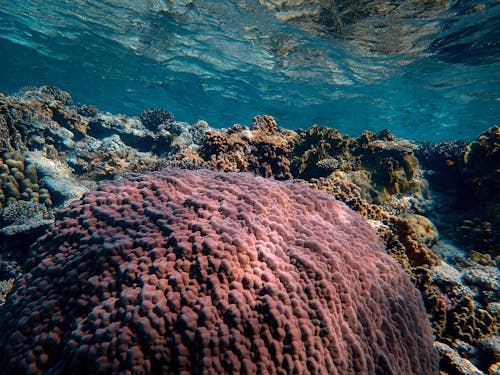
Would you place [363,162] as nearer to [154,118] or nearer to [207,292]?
[207,292]

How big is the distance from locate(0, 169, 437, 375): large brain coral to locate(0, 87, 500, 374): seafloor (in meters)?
0.82

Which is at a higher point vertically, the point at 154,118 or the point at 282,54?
the point at 282,54

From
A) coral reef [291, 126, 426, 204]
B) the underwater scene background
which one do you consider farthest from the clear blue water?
coral reef [291, 126, 426, 204]

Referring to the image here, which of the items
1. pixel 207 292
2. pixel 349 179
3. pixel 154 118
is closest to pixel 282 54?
pixel 154 118

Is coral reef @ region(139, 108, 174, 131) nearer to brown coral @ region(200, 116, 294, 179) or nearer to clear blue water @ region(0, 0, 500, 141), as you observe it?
brown coral @ region(200, 116, 294, 179)

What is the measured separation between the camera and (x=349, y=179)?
25.4 ft

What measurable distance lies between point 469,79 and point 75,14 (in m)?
33.5

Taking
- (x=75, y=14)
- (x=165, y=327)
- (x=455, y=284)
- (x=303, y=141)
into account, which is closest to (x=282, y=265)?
(x=165, y=327)

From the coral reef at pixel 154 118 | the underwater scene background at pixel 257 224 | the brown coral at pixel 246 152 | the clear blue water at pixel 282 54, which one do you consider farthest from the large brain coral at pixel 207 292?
the clear blue water at pixel 282 54

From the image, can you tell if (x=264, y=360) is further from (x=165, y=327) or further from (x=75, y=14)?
(x=75, y=14)

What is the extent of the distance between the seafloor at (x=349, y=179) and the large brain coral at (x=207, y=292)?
821 millimetres

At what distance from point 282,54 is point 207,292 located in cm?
2304

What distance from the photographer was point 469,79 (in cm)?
2217

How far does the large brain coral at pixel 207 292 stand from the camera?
6.41ft
